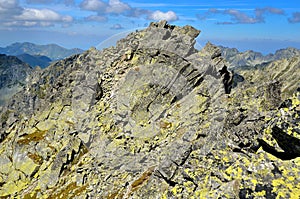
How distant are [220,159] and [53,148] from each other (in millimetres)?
56005

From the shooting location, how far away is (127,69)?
2069 inches

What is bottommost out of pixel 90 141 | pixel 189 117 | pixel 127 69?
pixel 90 141

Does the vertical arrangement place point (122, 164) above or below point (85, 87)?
below

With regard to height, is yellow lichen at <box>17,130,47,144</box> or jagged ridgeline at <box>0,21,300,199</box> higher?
jagged ridgeline at <box>0,21,300,199</box>

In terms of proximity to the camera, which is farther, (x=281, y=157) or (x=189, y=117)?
(x=189, y=117)

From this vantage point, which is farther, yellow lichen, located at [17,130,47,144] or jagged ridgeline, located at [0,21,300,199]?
yellow lichen, located at [17,130,47,144]

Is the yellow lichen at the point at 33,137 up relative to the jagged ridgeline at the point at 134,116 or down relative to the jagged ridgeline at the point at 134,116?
down

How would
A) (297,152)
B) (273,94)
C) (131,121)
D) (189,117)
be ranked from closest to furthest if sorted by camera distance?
(297,152)
(273,94)
(189,117)
(131,121)

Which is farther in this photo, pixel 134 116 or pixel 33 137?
pixel 33 137

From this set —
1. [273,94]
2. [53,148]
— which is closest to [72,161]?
[53,148]

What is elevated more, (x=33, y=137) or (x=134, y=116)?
(x=134, y=116)

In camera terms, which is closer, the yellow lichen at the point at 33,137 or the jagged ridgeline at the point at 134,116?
the jagged ridgeline at the point at 134,116

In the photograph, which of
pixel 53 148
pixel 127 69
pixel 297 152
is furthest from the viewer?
pixel 53 148

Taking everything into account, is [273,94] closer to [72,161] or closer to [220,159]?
[220,159]
